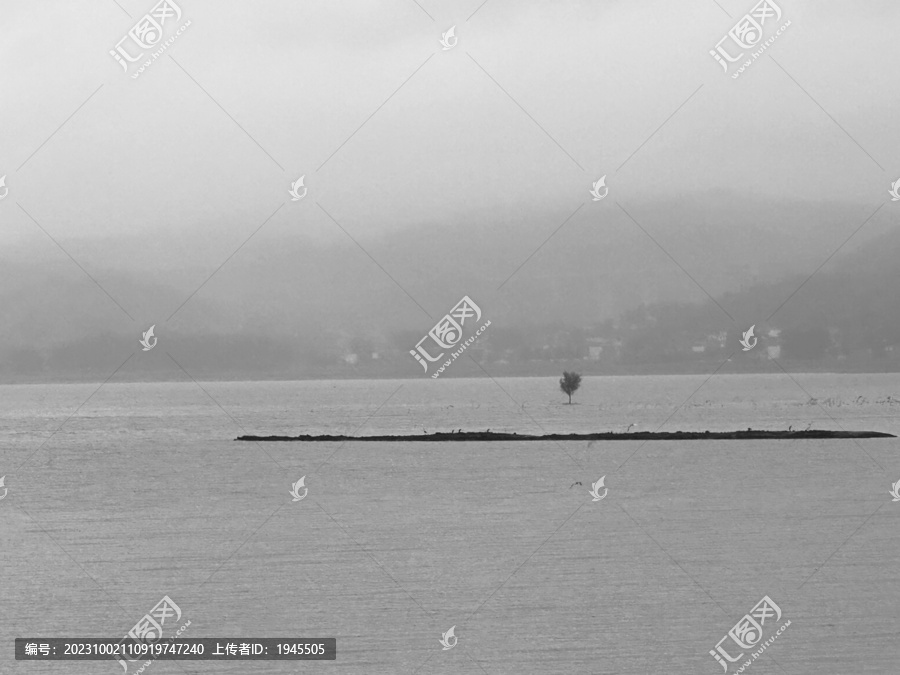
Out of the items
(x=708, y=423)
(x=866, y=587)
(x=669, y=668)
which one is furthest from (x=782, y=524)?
(x=708, y=423)

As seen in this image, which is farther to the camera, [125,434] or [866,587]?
[125,434]

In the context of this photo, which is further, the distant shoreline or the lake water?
the distant shoreline

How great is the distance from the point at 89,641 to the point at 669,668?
11.0 metres

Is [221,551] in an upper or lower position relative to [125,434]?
lower

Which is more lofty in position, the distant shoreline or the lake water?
the distant shoreline

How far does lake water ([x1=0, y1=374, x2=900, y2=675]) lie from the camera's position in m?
18.3

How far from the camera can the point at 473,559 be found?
2698 cm

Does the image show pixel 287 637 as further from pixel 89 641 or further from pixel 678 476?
pixel 678 476

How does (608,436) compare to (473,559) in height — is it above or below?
above

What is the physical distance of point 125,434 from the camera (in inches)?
3890

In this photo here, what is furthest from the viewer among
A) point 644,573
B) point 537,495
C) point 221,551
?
point 537,495

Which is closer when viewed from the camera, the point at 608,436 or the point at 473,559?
the point at 473,559

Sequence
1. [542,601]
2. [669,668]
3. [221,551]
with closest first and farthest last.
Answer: [669,668], [542,601], [221,551]

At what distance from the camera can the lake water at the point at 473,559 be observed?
60.1 feet
